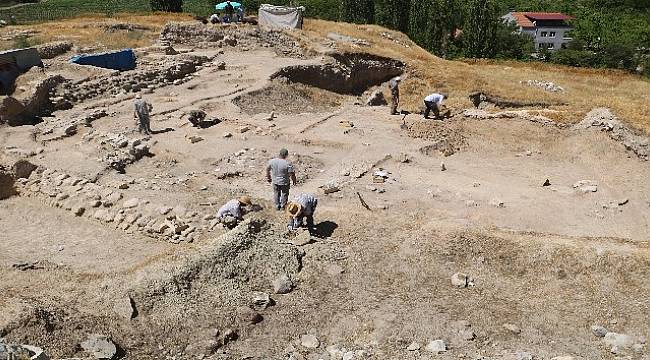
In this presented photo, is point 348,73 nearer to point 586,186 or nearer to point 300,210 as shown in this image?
point 586,186

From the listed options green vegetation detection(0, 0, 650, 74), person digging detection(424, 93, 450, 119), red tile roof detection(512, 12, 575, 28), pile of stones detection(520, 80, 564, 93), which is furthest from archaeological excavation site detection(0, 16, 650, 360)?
red tile roof detection(512, 12, 575, 28)

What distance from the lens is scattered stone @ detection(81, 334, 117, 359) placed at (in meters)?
7.79

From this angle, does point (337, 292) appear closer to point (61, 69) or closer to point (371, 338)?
point (371, 338)

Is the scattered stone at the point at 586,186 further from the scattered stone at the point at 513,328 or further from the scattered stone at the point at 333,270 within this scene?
the scattered stone at the point at 333,270

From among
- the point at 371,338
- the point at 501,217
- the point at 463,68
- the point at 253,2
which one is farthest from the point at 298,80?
the point at 253,2

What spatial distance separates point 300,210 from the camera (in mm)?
10586

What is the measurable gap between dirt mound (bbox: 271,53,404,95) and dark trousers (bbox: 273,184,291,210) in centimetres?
1242

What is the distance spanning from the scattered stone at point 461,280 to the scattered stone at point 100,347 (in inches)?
208

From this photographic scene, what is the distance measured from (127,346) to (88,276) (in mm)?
2284

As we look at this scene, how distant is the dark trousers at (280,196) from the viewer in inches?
453

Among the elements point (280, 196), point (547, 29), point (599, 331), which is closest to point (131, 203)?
point (280, 196)

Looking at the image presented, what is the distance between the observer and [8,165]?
47.2 feet

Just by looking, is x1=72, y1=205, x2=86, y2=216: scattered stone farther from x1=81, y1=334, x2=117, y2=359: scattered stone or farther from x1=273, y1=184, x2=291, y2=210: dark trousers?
x1=81, y1=334, x2=117, y2=359: scattered stone

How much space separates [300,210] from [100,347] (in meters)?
4.09
